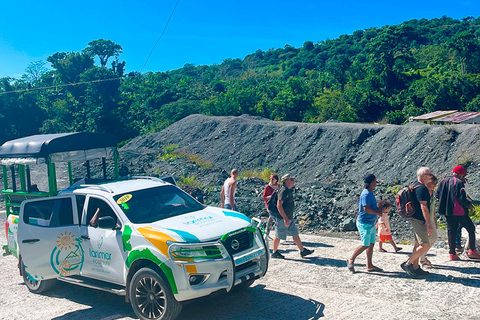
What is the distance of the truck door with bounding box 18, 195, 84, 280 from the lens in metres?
6.86

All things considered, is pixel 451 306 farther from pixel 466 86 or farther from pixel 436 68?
pixel 436 68

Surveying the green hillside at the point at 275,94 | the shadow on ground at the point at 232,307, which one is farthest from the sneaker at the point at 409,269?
the green hillside at the point at 275,94

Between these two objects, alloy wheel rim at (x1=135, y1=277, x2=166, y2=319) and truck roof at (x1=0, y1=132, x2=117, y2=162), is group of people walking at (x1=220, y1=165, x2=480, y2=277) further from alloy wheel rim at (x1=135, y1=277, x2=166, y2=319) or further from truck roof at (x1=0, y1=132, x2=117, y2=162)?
truck roof at (x1=0, y1=132, x2=117, y2=162)

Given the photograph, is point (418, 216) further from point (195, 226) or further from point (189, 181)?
point (189, 181)

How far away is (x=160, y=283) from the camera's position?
5.80 metres

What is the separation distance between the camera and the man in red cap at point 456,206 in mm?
7647

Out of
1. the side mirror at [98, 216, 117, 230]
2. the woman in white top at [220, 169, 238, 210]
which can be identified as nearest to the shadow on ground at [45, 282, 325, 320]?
the side mirror at [98, 216, 117, 230]

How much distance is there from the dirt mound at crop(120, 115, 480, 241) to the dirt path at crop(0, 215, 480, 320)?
3.76 metres

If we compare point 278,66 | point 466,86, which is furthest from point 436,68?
point 278,66

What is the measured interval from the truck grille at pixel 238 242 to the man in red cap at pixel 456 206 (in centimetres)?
350

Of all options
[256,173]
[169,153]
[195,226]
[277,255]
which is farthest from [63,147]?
[169,153]

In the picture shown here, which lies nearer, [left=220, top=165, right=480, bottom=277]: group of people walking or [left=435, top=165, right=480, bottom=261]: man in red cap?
[left=220, top=165, right=480, bottom=277]: group of people walking

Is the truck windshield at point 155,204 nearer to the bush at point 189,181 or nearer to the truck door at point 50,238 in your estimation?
the truck door at point 50,238

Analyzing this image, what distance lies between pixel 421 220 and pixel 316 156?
59.0 feet
